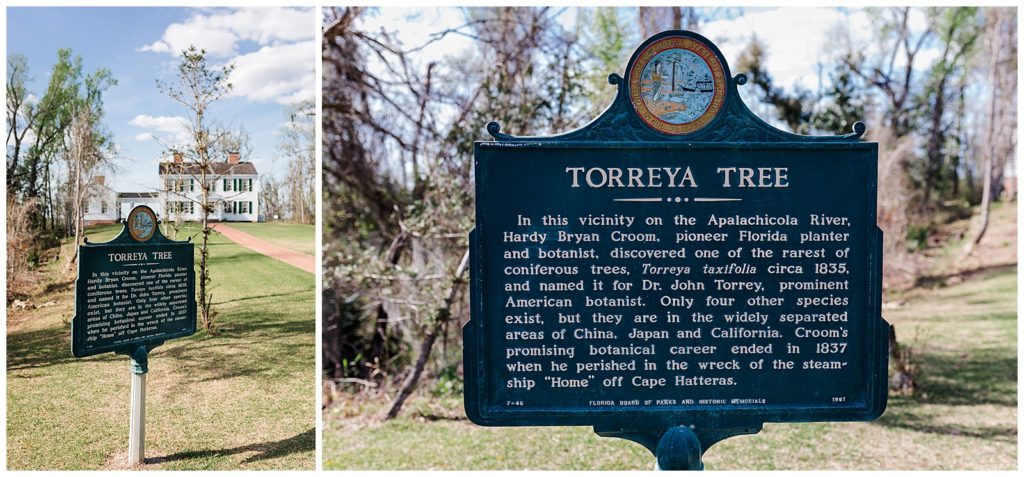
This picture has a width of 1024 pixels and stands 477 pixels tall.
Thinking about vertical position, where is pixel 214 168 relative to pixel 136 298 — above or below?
above

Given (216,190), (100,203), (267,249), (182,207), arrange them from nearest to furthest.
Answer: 1. (100,203)
2. (182,207)
3. (216,190)
4. (267,249)

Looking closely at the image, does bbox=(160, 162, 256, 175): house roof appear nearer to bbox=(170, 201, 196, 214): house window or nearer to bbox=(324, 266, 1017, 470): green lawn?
bbox=(170, 201, 196, 214): house window

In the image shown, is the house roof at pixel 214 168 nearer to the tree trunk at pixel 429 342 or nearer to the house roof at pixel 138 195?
the house roof at pixel 138 195

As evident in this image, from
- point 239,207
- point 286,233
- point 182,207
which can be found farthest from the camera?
point 286,233

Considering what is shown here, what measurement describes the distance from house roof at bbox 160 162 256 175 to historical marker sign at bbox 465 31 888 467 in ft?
→ 11.4

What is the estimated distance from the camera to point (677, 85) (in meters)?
3.38

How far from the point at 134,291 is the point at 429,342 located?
3835 millimetres

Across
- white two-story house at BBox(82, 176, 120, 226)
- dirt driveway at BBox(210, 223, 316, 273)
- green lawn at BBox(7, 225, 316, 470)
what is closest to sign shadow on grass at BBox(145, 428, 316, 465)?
green lawn at BBox(7, 225, 316, 470)

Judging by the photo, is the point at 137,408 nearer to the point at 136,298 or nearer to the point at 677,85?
the point at 136,298

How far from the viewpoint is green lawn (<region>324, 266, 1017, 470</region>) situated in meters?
6.61

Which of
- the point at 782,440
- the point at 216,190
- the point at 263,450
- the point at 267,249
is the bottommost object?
the point at 782,440

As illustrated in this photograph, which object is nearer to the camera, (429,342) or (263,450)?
(263,450)

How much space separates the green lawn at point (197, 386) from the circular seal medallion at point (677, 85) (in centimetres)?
401

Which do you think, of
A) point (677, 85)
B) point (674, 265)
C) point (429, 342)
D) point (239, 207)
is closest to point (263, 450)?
point (239, 207)
